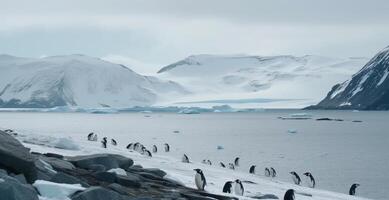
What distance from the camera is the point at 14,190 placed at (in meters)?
9.23

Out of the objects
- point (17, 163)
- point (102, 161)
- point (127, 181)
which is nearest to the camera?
point (17, 163)

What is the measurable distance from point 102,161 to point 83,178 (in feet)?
8.72

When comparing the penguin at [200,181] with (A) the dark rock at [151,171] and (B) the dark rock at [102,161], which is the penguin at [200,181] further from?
(B) the dark rock at [102,161]

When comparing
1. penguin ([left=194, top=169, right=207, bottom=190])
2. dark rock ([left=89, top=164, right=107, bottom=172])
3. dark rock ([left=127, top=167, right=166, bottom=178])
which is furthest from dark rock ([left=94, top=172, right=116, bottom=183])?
penguin ([left=194, top=169, right=207, bottom=190])

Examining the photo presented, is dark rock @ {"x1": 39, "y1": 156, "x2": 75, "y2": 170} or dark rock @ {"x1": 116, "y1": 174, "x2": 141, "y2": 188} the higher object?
dark rock @ {"x1": 39, "y1": 156, "x2": 75, "y2": 170}

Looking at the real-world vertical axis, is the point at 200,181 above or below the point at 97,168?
below

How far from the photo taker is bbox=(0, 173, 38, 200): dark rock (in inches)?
358

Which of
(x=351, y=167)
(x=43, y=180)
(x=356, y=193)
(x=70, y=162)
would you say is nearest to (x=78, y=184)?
(x=43, y=180)

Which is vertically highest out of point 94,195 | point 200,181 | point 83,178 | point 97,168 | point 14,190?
point 14,190

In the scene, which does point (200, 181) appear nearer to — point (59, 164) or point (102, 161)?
point (102, 161)

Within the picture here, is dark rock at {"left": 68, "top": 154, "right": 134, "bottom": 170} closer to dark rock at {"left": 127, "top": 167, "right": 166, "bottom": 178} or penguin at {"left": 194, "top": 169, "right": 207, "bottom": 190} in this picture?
dark rock at {"left": 127, "top": 167, "right": 166, "bottom": 178}

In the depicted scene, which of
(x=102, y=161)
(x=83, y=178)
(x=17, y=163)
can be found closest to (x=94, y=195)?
(x=17, y=163)

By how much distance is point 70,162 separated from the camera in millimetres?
15602

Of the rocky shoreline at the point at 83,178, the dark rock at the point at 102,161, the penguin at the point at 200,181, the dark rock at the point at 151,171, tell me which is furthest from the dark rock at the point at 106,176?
the penguin at the point at 200,181
